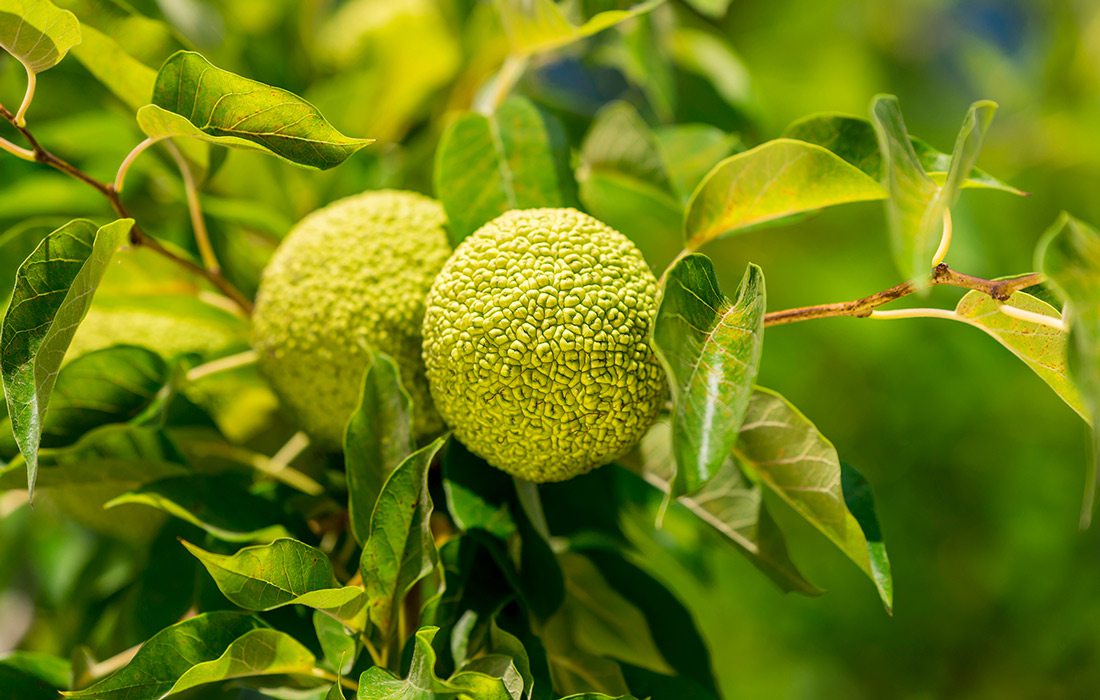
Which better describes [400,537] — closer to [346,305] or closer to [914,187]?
[346,305]

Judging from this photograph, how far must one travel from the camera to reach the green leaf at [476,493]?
0.57 metres

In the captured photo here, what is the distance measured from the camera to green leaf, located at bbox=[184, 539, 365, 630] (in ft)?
1.55

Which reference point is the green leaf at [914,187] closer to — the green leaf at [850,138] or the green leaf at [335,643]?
the green leaf at [850,138]

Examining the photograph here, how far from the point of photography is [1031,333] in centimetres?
48

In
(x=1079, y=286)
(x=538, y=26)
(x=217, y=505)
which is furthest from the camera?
(x=538, y=26)

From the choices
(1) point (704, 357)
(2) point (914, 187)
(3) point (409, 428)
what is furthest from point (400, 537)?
(2) point (914, 187)

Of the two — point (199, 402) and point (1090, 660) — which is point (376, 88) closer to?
point (199, 402)

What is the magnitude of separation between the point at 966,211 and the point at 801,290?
261 millimetres

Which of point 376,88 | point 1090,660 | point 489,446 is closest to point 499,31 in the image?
point 376,88

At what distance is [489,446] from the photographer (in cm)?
54

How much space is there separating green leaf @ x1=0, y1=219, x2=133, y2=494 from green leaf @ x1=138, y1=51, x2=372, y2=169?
73mm

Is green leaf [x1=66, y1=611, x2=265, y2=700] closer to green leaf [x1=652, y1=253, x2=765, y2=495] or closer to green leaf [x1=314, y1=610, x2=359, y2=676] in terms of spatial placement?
green leaf [x1=314, y1=610, x2=359, y2=676]

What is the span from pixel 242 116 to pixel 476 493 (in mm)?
264

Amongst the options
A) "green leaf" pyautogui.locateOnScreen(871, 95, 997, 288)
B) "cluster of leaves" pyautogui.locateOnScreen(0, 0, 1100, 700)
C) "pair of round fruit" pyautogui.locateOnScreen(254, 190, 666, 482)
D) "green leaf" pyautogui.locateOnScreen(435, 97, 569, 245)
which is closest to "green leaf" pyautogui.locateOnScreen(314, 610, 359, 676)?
"cluster of leaves" pyautogui.locateOnScreen(0, 0, 1100, 700)
